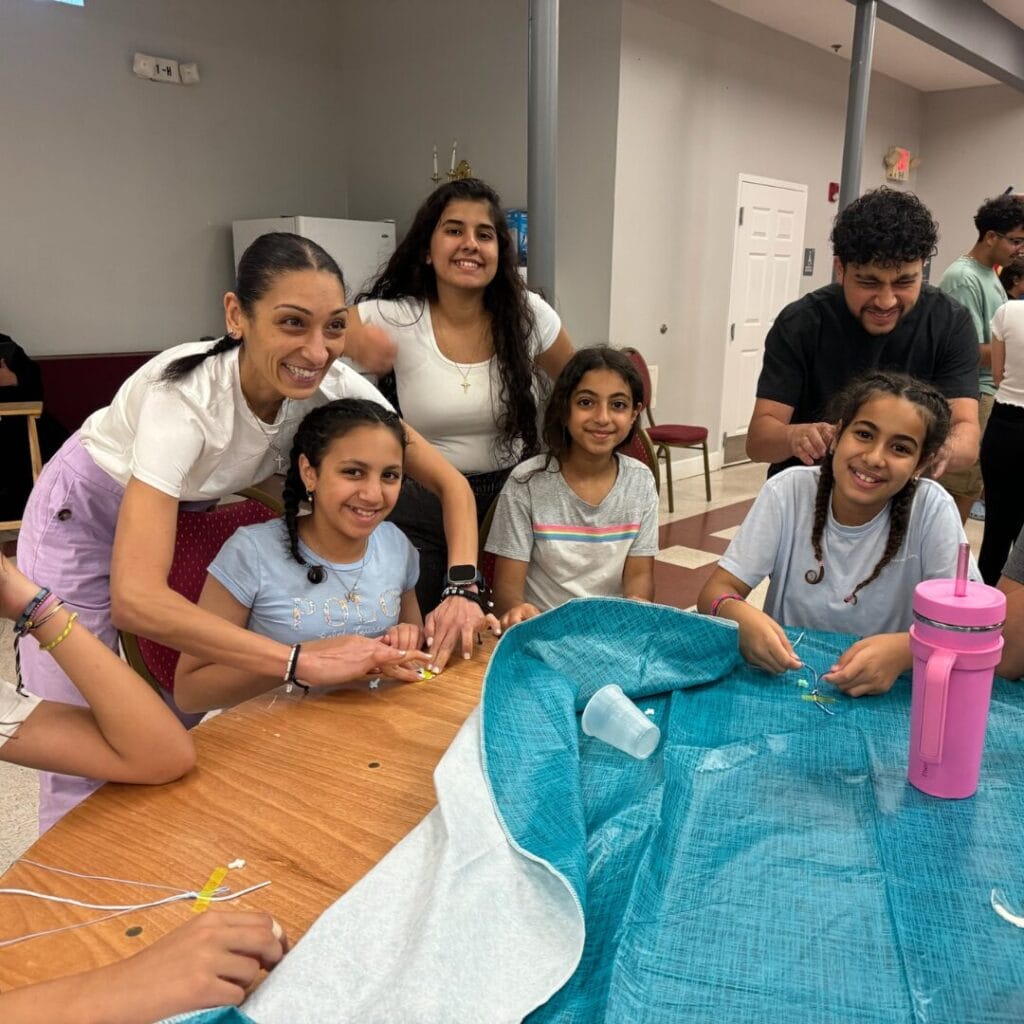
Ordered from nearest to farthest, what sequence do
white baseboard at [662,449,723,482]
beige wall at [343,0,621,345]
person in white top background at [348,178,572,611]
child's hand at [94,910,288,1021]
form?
child's hand at [94,910,288,1021] < person in white top background at [348,178,572,611] < beige wall at [343,0,621,345] < white baseboard at [662,449,723,482]

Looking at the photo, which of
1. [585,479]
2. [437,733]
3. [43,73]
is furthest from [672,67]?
[437,733]

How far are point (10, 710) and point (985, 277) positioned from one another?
3.72 metres

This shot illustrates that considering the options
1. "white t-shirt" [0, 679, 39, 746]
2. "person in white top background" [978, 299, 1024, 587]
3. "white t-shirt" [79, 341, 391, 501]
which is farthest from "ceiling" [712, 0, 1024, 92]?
"white t-shirt" [0, 679, 39, 746]

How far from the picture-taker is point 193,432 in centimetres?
123

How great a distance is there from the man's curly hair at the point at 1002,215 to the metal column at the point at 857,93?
1.50 metres

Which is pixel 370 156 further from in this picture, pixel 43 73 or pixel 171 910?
pixel 171 910

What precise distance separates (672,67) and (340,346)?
461 cm

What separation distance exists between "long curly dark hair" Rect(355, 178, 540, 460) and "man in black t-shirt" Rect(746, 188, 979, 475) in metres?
0.54

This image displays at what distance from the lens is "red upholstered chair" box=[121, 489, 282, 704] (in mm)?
1359

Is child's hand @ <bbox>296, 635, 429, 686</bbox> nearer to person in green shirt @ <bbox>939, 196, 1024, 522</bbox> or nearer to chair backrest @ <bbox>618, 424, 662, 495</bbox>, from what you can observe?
chair backrest @ <bbox>618, 424, 662, 495</bbox>

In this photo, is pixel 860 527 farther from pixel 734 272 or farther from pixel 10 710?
pixel 734 272

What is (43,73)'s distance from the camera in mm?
4629

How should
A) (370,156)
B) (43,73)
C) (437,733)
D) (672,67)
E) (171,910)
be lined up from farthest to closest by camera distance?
(370,156) → (672,67) → (43,73) → (437,733) → (171,910)

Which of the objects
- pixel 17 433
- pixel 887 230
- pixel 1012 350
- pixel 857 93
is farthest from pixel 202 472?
pixel 857 93
